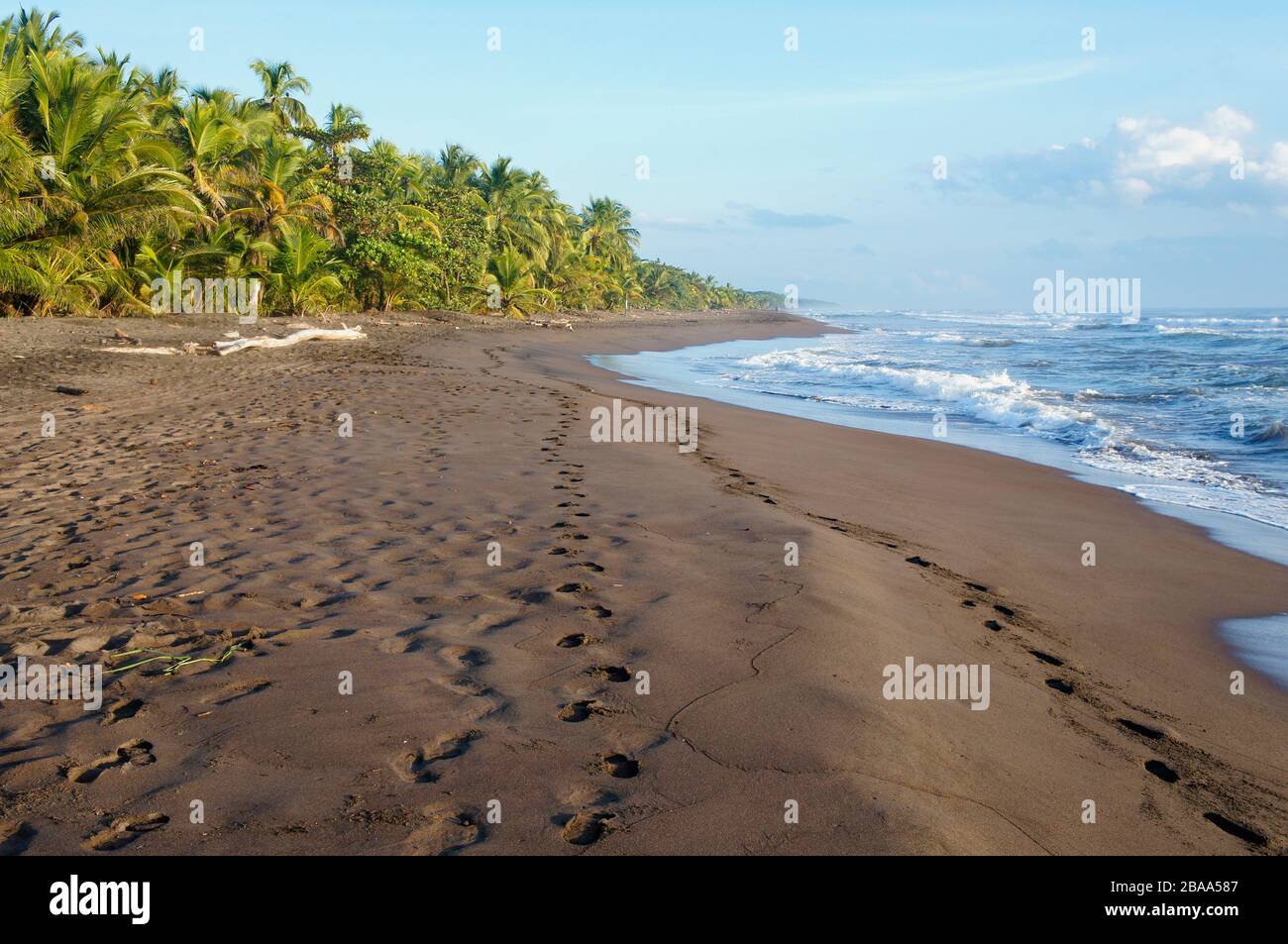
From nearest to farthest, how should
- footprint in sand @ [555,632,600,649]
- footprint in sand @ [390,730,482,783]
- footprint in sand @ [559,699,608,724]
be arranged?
footprint in sand @ [390,730,482,783] < footprint in sand @ [559,699,608,724] < footprint in sand @ [555,632,600,649]

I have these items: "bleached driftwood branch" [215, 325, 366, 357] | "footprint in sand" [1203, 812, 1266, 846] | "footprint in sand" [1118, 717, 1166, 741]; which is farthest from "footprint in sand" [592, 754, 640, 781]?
"bleached driftwood branch" [215, 325, 366, 357]

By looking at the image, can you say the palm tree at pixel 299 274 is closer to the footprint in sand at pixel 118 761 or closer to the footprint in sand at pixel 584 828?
the footprint in sand at pixel 118 761

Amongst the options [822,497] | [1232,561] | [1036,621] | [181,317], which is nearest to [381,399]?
[822,497]

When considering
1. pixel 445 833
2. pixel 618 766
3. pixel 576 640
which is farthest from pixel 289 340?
pixel 445 833

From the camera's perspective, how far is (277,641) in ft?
13.2

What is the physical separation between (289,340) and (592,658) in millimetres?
17085

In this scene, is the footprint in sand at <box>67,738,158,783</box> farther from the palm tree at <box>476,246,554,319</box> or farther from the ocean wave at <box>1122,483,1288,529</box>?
the palm tree at <box>476,246,554,319</box>

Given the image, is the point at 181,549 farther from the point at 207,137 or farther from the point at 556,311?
the point at 556,311

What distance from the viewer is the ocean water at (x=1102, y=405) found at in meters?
9.67

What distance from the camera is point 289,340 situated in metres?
18.7

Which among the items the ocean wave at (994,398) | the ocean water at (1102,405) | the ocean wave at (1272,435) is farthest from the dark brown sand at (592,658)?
the ocean wave at (994,398)

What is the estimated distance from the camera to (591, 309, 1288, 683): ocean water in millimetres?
9672

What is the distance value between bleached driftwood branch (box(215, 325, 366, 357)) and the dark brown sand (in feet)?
28.3
